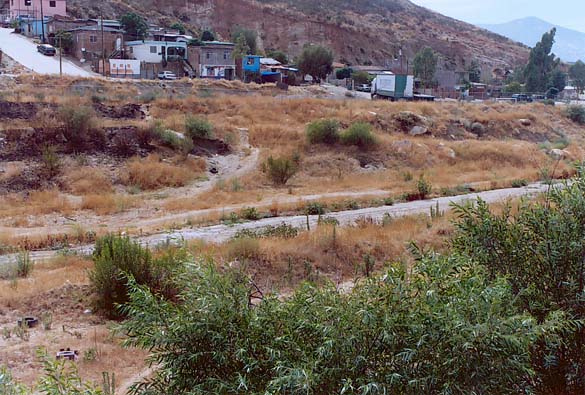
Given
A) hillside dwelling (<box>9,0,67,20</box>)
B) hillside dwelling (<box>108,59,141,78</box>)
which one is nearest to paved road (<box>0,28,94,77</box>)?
hillside dwelling (<box>108,59,141,78</box>)

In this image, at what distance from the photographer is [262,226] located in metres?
17.2

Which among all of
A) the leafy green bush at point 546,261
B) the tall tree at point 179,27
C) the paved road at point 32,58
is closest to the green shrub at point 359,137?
the leafy green bush at point 546,261

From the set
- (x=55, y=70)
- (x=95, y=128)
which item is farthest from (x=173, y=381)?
(x=55, y=70)

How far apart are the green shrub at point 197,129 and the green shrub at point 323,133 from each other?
4838mm

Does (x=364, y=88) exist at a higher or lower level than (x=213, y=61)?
lower

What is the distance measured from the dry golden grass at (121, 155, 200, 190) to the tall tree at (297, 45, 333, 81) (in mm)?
43026

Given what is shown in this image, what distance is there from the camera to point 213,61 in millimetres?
58906

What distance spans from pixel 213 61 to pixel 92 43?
36.9ft

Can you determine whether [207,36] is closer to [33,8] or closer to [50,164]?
[33,8]

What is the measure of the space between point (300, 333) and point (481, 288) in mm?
1732

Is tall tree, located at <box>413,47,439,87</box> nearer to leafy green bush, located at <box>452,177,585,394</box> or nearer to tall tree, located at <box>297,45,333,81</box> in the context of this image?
tall tree, located at <box>297,45,333,81</box>

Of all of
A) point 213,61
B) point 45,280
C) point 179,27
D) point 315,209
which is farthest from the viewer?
point 179,27

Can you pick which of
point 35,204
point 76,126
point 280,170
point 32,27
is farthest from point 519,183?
point 32,27

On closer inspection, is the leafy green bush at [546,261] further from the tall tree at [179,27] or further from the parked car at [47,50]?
the tall tree at [179,27]
